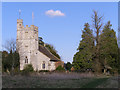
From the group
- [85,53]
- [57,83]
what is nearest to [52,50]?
[85,53]

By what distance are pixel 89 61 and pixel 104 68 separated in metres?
3.04

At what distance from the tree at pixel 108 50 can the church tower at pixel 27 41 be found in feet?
70.4

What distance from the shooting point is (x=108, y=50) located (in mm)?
35781

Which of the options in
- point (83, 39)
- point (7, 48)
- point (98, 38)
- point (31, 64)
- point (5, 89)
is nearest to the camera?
point (5, 89)

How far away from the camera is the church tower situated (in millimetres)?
52531

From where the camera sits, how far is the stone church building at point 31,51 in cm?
5209

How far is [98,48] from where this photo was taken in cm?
3462

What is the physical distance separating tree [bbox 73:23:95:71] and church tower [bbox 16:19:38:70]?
1421 centimetres

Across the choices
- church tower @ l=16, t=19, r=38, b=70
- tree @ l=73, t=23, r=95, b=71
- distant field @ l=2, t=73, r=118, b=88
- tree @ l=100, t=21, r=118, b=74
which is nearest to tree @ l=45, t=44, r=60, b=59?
church tower @ l=16, t=19, r=38, b=70

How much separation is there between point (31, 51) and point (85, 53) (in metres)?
20.0

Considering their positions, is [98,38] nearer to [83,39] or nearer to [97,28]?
[97,28]

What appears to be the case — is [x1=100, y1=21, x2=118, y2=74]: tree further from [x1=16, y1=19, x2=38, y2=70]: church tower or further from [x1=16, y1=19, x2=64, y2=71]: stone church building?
[x1=16, y1=19, x2=38, y2=70]: church tower

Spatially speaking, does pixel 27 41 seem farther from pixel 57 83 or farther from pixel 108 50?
pixel 57 83

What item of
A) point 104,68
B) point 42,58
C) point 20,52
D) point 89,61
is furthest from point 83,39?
point 20,52
